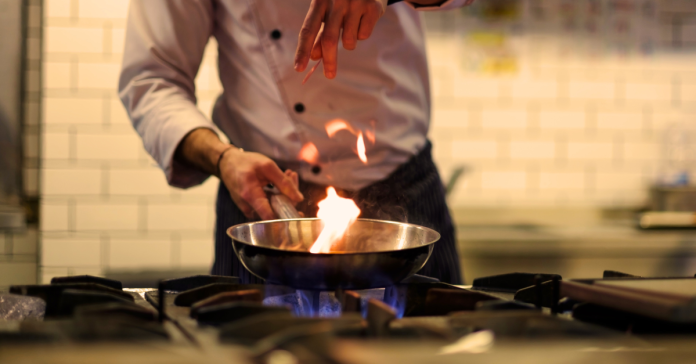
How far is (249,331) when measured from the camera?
Answer: 42 centimetres

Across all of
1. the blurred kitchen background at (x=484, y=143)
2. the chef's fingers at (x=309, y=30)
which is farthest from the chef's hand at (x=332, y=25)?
the blurred kitchen background at (x=484, y=143)

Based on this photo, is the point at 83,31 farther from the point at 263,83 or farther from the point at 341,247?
the point at 341,247

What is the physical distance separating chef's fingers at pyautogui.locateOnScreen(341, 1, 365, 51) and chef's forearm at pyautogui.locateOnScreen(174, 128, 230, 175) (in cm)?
25

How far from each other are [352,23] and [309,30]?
0.05m

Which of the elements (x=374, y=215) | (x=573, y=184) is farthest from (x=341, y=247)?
(x=573, y=184)

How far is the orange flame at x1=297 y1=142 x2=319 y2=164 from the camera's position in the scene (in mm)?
981

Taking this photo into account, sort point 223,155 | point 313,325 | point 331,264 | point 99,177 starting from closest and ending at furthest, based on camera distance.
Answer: point 313,325 < point 331,264 < point 223,155 < point 99,177

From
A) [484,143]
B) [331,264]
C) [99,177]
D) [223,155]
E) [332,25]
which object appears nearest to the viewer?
[331,264]

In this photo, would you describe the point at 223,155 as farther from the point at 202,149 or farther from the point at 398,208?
the point at 398,208

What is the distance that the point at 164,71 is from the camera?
0.97m

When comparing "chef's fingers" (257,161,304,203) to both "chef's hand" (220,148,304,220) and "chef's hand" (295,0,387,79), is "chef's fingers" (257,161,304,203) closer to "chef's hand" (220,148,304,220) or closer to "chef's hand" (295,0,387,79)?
"chef's hand" (220,148,304,220)

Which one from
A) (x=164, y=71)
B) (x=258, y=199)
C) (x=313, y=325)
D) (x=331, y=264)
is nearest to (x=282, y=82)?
(x=164, y=71)

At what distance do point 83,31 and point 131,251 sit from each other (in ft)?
2.32

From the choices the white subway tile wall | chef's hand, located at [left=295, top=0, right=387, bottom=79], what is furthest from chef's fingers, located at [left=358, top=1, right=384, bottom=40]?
the white subway tile wall
